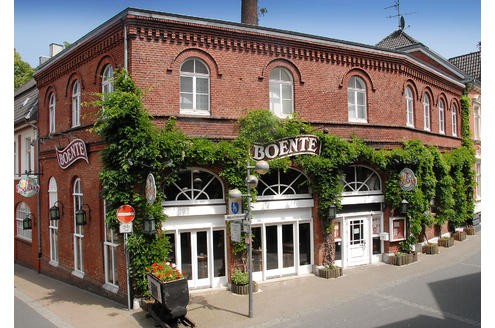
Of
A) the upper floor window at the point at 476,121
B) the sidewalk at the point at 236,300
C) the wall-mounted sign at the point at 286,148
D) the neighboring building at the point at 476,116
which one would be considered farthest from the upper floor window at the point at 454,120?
the wall-mounted sign at the point at 286,148

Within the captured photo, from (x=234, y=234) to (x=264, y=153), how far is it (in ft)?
11.3

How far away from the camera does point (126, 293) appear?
11.4m

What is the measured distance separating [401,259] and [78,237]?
11.5m

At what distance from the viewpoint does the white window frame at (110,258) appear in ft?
40.1

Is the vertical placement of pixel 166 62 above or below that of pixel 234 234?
above

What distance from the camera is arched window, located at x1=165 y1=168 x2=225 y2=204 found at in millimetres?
12117

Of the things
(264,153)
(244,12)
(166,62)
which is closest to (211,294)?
(264,153)

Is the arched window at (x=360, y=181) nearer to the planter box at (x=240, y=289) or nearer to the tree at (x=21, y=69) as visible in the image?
the planter box at (x=240, y=289)

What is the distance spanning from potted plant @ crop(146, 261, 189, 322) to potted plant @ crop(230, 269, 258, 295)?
2.60 metres

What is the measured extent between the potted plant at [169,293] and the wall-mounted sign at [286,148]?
15.4 feet

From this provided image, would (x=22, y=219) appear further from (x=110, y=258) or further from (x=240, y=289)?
(x=240, y=289)

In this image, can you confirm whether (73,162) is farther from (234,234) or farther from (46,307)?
(234,234)

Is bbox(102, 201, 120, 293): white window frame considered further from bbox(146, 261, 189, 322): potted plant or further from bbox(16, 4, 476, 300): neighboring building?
bbox(146, 261, 189, 322): potted plant

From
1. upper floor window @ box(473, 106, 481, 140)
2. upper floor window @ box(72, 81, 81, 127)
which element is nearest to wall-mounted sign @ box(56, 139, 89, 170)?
upper floor window @ box(72, 81, 81, 127)
